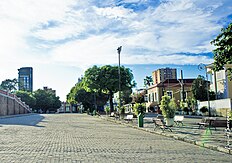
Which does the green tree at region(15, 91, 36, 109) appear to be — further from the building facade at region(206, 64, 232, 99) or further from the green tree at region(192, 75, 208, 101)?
the building facade at region(206, 64, 232, 99)

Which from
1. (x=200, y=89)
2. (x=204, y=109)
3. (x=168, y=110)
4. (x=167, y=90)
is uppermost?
(x=167, y=90)

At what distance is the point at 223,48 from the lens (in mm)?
14133

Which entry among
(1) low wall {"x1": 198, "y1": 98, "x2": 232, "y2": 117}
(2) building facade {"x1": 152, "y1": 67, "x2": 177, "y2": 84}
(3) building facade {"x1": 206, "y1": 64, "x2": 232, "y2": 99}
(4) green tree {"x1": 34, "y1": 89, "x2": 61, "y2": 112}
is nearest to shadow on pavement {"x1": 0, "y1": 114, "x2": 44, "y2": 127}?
(1) low wall {"x1": 198, "y1": 98, "x2": 232, "y2": 117}

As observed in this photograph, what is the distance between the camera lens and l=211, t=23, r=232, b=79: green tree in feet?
45.2

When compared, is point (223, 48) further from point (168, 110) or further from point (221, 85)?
point (221, 85)

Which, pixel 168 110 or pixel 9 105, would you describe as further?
pixel 9 105

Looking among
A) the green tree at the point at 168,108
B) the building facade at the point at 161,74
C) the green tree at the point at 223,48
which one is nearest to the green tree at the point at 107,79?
the green tree at the point at 168,108

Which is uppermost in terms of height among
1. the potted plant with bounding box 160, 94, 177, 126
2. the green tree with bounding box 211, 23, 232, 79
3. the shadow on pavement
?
the green tree with bounding box 211, 23, 232, 79

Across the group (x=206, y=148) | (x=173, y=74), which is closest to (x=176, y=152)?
(x=206, y=148)

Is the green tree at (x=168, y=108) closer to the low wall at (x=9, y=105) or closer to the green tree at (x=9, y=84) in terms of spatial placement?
the low wall at (x=9, y=105)

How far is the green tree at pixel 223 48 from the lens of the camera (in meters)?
13.8

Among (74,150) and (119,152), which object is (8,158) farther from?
(119,152)

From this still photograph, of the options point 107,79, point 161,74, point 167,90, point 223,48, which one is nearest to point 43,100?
point 161,74

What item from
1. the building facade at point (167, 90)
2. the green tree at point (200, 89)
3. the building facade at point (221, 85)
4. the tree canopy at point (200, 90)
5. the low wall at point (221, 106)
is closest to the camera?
the low wall at point (221, 106)
